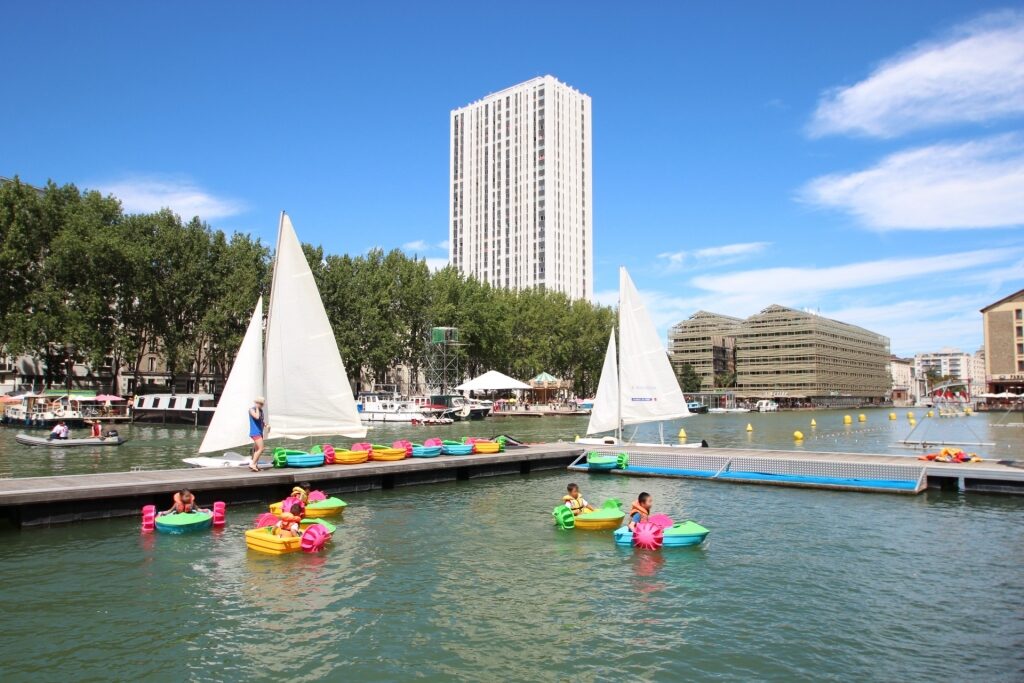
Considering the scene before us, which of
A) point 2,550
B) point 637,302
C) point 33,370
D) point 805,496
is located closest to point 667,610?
point 805,496

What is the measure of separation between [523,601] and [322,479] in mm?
14691

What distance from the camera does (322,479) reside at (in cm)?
2792

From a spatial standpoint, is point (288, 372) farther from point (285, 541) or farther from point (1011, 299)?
point (1011, 299)

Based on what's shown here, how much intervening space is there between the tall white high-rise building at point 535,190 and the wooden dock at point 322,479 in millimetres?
147337

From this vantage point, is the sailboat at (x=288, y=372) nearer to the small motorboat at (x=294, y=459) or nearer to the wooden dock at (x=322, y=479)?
the wooden dock at (x=322, y=479)

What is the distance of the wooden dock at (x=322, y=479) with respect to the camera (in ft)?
71.6

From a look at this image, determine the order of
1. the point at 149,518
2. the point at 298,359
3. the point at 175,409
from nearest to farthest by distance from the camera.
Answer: the point at 149,518 < the point at 298,359 < the point at 175,409

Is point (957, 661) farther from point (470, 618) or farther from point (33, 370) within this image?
point (33, 370)

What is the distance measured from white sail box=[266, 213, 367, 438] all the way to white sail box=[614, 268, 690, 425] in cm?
1480

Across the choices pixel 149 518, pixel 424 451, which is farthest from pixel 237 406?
pixel 424 451

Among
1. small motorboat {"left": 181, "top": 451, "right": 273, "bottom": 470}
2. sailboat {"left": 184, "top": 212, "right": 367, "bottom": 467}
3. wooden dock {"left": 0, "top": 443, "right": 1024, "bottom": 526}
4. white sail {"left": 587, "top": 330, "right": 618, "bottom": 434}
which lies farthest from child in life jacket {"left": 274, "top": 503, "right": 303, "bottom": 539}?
white sail {"left": 587, "top": 330, "right": 618, "bottom": 434}

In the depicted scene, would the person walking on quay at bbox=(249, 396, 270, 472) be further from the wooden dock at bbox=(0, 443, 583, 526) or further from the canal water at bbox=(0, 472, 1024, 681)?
the canal water at bbox=(0, 472, 1024, 681)

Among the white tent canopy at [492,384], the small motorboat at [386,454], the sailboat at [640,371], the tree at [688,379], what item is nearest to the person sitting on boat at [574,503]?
the small motorboat at [386,454]

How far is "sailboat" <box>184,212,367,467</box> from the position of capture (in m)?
26.5
